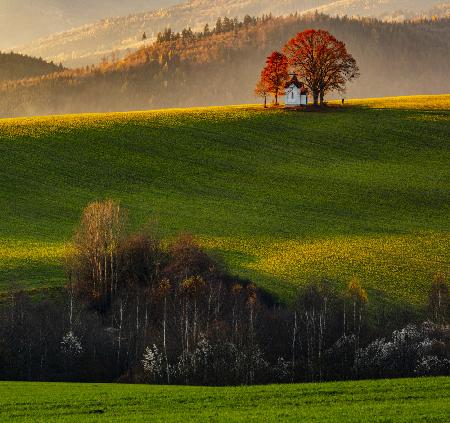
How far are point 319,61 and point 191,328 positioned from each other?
69.7 m

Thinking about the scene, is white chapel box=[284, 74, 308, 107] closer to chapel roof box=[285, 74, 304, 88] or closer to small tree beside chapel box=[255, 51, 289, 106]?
chapel roof box=[285, 74, 304, 88]

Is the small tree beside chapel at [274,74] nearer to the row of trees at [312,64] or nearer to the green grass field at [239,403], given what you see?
the row of trees at [312,64]

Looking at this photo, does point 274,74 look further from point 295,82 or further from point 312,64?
→ point 312,64

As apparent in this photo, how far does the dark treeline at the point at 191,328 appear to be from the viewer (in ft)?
137

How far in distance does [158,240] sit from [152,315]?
9308mm

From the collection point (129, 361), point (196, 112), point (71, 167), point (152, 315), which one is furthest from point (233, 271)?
point (196, 112)

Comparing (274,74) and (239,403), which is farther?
(274,74)

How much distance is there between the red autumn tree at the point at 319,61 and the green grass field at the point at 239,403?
252 ft

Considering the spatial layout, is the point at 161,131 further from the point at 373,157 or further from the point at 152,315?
the point at 152,315

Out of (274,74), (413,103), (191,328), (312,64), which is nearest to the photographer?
(191,328)

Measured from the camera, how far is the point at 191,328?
46469 mm

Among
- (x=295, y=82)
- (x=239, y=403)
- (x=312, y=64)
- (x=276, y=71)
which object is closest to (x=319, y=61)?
(x=312, y=64)

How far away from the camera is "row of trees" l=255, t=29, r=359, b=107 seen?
108625 mm

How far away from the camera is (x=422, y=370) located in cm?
4047
